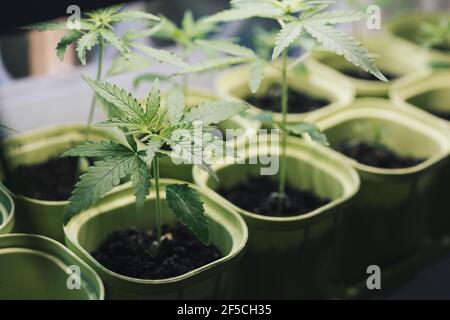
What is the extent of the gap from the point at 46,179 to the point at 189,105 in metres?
0.41

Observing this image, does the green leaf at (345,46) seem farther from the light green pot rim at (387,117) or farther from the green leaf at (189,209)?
the light green pot rim at (387,117)

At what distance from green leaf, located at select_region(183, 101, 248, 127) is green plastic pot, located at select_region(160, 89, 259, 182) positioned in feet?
0.85

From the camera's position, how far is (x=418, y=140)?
1461mm

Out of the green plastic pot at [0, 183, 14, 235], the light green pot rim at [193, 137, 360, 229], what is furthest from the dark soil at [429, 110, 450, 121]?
the green plastic pot at [0, 183, 14, 235]

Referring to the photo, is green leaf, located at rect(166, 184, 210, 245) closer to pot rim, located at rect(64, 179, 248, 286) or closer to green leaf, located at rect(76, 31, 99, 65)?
pot rim, located at rect(64, 179, 248, 286)

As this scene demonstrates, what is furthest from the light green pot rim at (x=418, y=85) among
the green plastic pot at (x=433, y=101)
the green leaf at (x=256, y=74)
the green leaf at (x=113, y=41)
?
the green leaf at (x=113, y=41)

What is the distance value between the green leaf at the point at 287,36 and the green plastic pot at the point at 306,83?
0.56 metres

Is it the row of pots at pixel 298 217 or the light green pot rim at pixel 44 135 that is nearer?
the row of pots at pixel 298 217

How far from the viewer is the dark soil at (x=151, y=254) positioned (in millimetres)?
1028

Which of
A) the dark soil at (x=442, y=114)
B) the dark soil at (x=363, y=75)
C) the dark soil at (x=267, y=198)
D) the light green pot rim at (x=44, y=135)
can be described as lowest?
the dark soil at (x=267, y=198)

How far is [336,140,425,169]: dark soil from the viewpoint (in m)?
1.43

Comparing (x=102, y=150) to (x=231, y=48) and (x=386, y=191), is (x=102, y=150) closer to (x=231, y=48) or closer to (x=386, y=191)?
(x=231, y=48)
